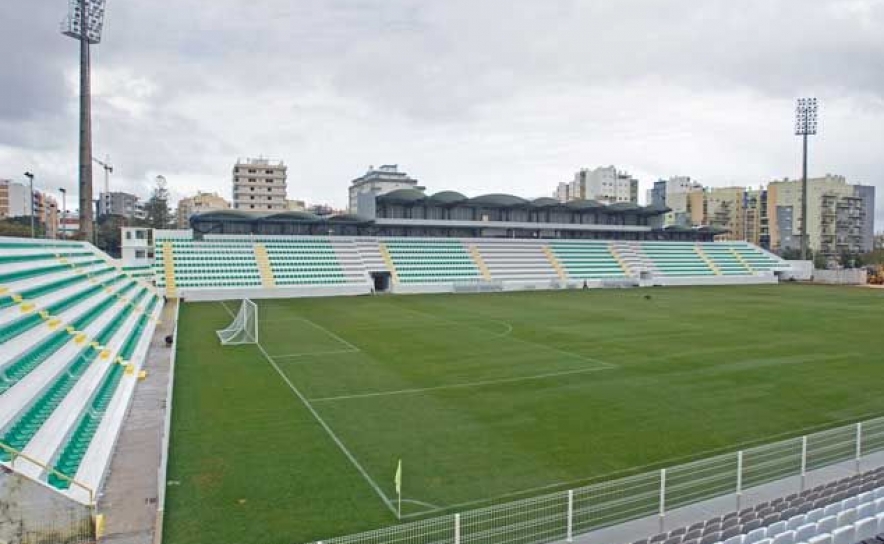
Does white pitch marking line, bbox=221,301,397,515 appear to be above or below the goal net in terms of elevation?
below

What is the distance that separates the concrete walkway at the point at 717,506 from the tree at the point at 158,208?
91254mm

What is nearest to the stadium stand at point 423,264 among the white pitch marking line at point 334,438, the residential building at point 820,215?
the white pitch marking line at point 334,438

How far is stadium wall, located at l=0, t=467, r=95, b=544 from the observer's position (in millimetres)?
7367

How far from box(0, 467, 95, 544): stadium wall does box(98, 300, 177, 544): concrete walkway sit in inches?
15.7

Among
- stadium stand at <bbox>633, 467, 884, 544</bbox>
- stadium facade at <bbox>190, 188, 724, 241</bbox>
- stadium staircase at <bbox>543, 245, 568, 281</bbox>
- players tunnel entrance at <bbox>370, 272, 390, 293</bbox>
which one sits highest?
stadium facade at <bbox>190, 188, 724, 241</bbox>

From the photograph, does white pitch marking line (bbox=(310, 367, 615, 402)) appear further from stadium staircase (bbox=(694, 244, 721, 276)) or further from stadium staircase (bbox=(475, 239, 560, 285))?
stadium staircase (bbox=(694, 244, 721, 276))

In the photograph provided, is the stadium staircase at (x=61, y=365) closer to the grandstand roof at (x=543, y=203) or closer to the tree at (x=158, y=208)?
the grandstand roof at (x=543, y=203)

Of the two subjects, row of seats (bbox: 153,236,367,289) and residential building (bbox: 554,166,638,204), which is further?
residential building (bbox: 554,166,638,204)

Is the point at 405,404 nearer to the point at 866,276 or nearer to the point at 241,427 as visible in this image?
the point at 241,427

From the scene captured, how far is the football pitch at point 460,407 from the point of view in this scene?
30.3ft

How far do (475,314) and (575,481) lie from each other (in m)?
22.8

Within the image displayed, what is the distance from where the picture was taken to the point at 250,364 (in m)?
18.9

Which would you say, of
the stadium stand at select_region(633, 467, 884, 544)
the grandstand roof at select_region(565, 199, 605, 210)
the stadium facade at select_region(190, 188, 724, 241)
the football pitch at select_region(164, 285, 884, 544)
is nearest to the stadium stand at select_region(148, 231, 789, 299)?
the stadium facade at select_region(190, 188, 724, 241)

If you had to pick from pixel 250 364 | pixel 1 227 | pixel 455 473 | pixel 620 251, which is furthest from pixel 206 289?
pixel 620 251
